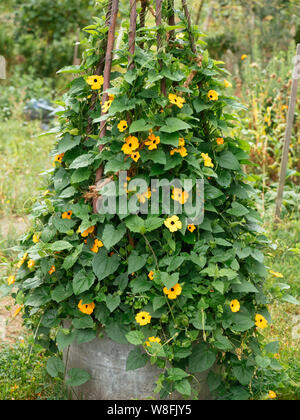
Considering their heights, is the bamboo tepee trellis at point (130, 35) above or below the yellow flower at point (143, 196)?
above

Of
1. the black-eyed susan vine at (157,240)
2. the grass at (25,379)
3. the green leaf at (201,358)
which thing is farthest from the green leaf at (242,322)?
the grass at (25,379)

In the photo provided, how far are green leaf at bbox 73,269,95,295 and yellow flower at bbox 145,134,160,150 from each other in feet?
1.49

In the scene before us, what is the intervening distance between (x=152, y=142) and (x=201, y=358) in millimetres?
702

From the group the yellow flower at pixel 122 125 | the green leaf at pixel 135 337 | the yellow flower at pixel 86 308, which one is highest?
the yellow flower at pixel 122 125

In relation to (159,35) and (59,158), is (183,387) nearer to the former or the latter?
(59,158)

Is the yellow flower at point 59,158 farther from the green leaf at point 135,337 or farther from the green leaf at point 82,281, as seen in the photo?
the green leaf at point 135,337

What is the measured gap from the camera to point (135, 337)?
1522 mm

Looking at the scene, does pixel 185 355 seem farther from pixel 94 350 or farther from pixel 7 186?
pixel 7 186

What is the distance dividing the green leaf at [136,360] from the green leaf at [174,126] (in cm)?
70

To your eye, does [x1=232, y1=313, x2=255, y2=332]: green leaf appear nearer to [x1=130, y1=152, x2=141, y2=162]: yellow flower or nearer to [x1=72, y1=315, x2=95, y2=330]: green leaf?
[x1=72, y1=315, x2=95, y2=330]: green leaf

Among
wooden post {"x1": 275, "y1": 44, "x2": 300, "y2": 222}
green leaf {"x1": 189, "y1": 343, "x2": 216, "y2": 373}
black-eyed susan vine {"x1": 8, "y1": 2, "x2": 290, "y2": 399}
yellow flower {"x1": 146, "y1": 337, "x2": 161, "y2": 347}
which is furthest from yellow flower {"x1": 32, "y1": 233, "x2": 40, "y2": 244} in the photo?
wooden post {"x1": 275, "y1": 44, "x2": 300, "y2": 222}

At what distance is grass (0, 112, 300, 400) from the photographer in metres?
1.87

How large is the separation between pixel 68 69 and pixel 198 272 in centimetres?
81

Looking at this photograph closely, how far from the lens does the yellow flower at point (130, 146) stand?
5.17ft
